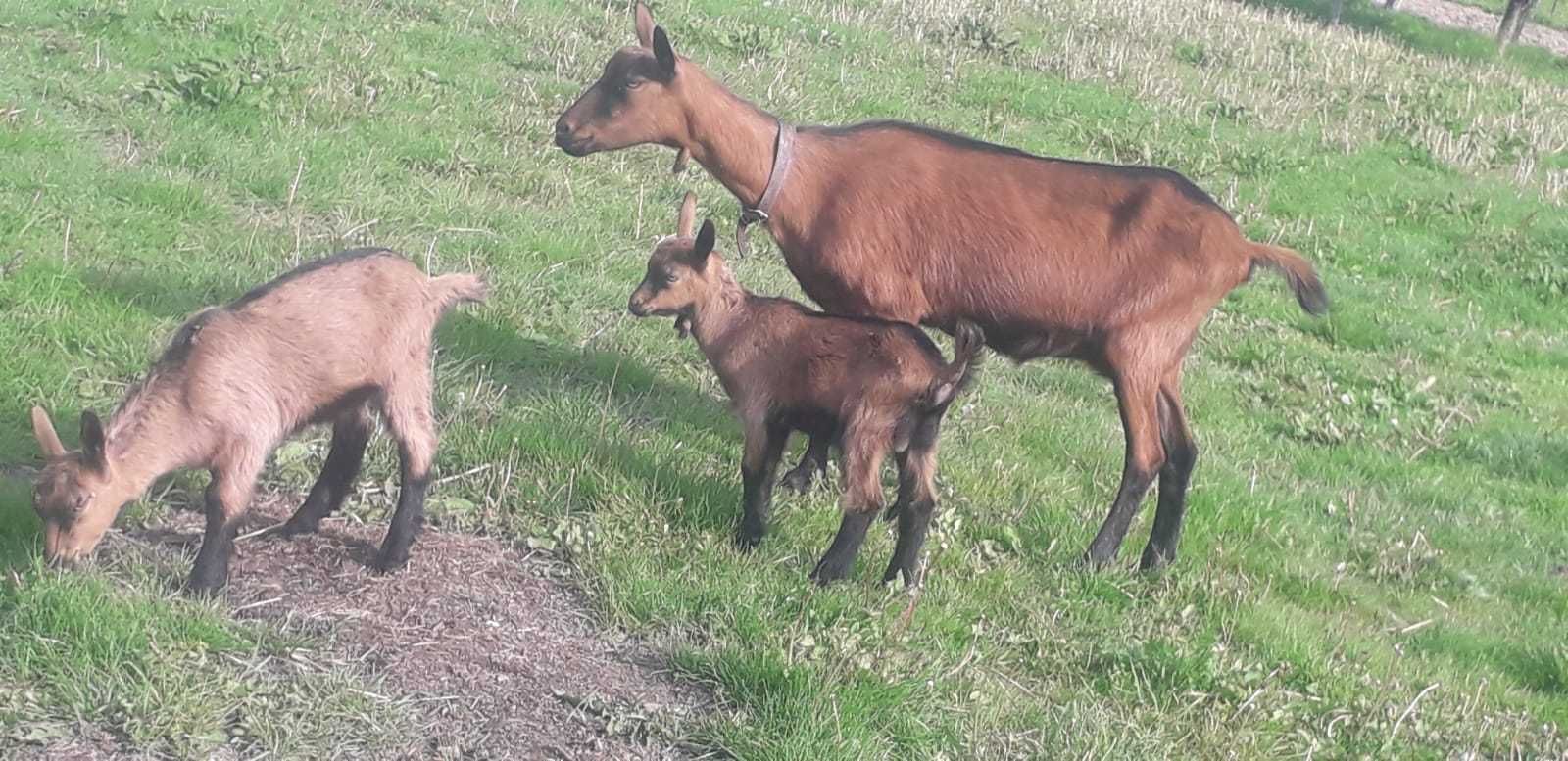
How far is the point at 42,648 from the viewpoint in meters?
4.30

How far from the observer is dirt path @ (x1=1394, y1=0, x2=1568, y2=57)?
30938 mm

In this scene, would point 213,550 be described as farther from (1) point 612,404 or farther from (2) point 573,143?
(2) point 573,143

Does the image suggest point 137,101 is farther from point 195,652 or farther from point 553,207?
point 195,652

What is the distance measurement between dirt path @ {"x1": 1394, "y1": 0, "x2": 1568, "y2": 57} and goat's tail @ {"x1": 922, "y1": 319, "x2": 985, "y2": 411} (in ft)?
92.6

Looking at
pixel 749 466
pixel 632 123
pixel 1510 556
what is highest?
pixel 632 123

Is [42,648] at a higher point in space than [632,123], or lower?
lower

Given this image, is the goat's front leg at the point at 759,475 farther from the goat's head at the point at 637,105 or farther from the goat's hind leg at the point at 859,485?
the goat's head at the point at 637,105

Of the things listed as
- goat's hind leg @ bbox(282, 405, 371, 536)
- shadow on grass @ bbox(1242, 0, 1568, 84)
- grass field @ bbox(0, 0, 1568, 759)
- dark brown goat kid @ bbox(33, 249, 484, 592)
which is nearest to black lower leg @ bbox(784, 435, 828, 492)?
grass field @ bbox(0, 0, 1568, 759)

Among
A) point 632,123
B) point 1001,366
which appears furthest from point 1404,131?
point 632,123

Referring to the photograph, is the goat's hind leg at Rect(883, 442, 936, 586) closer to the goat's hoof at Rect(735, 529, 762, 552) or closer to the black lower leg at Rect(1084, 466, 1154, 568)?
the goat's hoof at Rect(735, 529, 762, 552)

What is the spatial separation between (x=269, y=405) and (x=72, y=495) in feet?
2.02

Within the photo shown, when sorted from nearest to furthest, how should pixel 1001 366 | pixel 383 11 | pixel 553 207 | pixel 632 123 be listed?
pixel 632 123 < pixel 1001 366 < pixel 553 207 < pixel 383 11

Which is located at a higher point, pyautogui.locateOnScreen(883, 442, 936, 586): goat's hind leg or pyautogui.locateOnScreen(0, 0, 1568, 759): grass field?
pyautogui.locateOnScreen(883, 442, 936, 586): goat's hind leg

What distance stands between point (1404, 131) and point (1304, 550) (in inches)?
342
